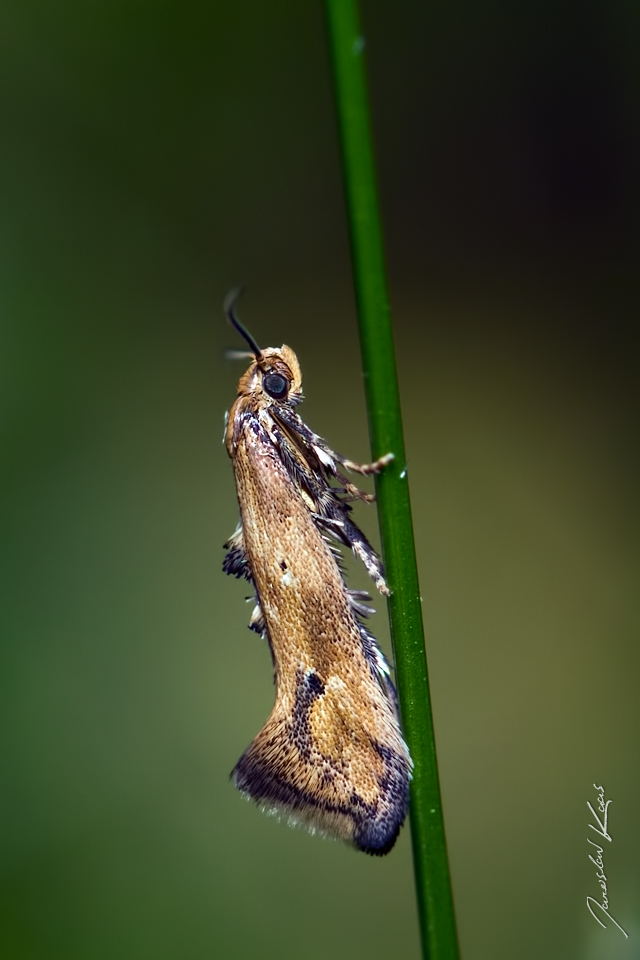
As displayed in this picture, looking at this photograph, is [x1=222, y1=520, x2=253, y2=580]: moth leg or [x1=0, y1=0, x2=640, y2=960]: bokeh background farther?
[x1=0, y1=0, x2=640, y2=960]: bokeh background

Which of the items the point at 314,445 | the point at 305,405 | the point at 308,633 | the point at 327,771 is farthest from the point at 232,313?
the point at 305,405

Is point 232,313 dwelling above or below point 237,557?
above

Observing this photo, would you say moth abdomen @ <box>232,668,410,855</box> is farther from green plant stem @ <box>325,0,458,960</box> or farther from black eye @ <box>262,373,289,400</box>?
black eye @ <box>262,373,289,400</box>

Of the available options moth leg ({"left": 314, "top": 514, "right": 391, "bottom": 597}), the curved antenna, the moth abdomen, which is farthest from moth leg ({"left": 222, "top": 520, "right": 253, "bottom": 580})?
the curved antenna

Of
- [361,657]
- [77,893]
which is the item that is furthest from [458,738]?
[361,657]

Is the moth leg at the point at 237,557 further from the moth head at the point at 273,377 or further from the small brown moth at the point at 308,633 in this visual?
the moth head at the point at 273,377

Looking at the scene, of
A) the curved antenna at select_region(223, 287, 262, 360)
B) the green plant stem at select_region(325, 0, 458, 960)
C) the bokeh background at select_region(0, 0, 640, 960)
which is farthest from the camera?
the bokeh background at select_region(0, 0, 640, 960)

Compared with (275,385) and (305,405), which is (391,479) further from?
(305,405)

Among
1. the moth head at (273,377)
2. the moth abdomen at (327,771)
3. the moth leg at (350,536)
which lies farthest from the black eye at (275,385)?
the moth abdomen at (327,771)
